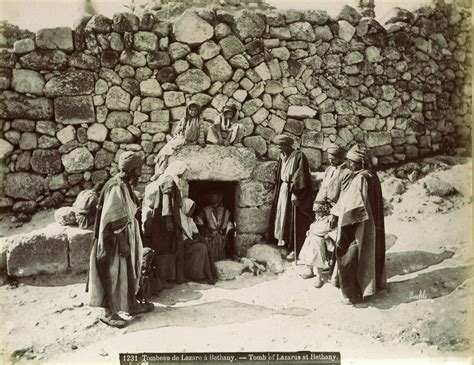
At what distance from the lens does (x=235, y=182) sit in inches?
262

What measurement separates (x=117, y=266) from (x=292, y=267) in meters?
2.27

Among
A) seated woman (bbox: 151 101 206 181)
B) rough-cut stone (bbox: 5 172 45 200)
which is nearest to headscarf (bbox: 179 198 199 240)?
seated woman (bbox: 151 101 206 181)

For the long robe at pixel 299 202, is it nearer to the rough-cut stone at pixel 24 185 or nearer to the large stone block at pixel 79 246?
the large stone block at pixel 79 246

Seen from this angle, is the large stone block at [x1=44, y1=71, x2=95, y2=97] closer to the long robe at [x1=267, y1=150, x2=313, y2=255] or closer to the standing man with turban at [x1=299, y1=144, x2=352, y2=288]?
the long robe at [x1=267, y1=150, x2=313, y2=255]

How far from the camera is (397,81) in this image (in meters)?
7.30

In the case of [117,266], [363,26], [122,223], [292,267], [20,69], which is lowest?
[292,267]

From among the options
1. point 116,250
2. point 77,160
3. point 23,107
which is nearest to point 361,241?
point 116,250

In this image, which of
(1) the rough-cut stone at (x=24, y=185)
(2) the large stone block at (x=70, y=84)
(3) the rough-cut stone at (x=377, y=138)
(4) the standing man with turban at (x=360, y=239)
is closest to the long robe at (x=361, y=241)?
(4) the standing man with turban at (x=360, y=239)

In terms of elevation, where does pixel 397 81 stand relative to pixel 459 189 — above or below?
above

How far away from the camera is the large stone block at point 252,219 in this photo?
259 inches

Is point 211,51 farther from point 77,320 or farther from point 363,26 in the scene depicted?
point 77,320

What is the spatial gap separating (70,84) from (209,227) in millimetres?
2565

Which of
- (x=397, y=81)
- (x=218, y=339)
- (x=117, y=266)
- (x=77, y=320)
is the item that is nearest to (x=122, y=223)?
(x=117, y=266)

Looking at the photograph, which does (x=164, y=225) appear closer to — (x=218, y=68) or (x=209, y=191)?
(x=209, y=191)
